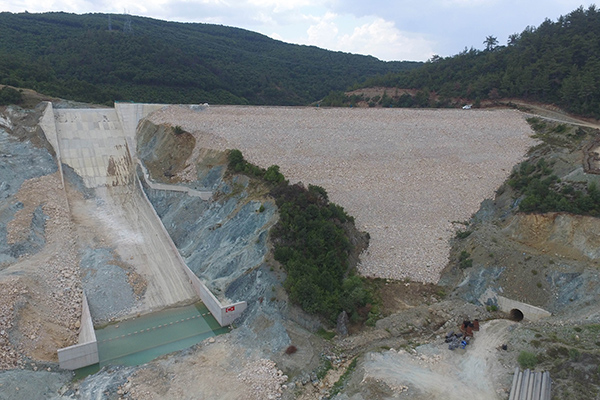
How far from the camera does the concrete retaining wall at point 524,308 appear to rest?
17.7 metres

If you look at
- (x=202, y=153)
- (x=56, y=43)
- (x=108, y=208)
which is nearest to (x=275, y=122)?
(x=202, y=153)

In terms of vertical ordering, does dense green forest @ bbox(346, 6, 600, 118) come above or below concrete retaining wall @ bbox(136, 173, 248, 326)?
above

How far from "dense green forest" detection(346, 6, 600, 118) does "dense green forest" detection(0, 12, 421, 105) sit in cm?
1858

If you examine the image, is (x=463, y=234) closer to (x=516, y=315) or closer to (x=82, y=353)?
(x=516, y=315)

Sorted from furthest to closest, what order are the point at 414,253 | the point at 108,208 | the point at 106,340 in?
the point at 108,208 → the point at 414,253 → the point at 106,340

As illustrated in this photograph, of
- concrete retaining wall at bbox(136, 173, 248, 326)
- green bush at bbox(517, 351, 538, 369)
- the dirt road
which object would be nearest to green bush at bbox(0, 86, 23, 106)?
concrete retaining wall at bbox(136, 173, 248, 326)

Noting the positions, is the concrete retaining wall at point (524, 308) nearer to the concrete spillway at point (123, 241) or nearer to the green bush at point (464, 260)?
the green bush at point (464, 260)

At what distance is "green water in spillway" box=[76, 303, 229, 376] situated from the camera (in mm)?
17672

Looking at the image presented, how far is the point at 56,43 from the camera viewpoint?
63.9 m

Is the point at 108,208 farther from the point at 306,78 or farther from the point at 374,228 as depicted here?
the point at 306,78

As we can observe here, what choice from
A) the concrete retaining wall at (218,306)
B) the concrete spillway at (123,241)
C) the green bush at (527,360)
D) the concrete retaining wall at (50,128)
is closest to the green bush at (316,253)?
the concrete retaining wall at (218,306)

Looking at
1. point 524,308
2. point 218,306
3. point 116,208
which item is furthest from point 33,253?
point 524,308

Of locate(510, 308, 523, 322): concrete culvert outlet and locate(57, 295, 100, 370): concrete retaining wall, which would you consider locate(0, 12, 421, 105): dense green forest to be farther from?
locate(510, 308, 523, 322): concrete culvert outlet

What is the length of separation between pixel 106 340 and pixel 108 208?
12.1 meters
